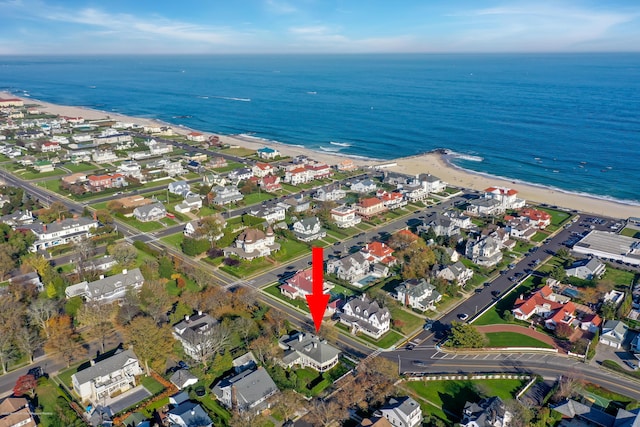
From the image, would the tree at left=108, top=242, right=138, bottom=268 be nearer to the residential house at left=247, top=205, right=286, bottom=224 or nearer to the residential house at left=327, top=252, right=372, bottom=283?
the residential house at left=247, top=205, right=286, bottom=224

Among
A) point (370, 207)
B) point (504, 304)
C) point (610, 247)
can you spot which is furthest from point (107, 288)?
point (610, 247)

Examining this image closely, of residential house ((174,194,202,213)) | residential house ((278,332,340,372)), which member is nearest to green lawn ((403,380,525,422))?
residential house ((278,332,340,372))

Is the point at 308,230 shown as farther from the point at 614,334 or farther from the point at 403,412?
the point at 614,334

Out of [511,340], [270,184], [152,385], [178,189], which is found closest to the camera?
[152,385]

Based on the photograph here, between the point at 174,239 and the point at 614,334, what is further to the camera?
the point at 174,239

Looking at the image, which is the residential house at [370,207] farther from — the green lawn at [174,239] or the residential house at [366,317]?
the residential house at [366,317]

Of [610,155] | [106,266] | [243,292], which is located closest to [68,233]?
[106,266]
